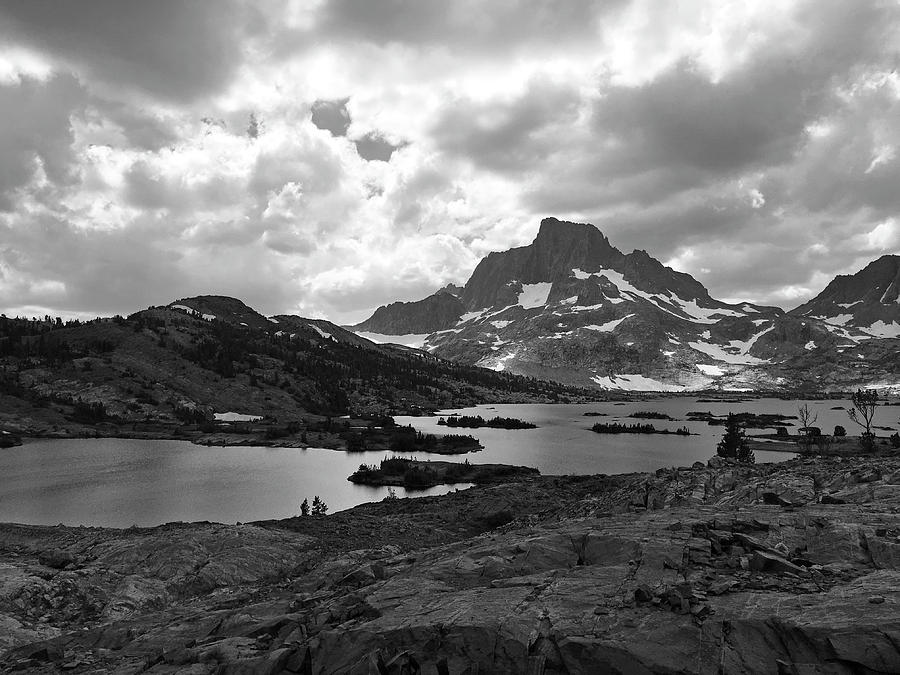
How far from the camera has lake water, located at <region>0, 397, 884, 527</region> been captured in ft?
187

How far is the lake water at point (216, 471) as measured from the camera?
5697cm

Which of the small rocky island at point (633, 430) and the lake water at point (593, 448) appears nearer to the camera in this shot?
the lake water at point (593, 448)

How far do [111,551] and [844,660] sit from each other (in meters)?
31.2

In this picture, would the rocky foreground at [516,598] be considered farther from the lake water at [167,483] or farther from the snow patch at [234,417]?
the snow patch at [234,417]

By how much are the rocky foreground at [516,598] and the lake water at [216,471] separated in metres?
29.1

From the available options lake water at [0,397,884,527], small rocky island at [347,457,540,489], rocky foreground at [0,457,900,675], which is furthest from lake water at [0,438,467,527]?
rocky foreground at [0,457,900,675]

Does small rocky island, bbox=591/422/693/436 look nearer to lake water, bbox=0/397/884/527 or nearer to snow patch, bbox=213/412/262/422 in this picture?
lake water, bbox=0/397/884/527

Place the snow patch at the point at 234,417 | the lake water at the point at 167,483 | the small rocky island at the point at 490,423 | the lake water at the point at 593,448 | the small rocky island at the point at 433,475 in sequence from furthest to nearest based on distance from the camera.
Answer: the snow patch at the point at 234,417, the small rocky island at the point at 490,423, the lake water at the point at 593,448, the small rocky island at the point at 433,475, the lake water at the point at 167,483

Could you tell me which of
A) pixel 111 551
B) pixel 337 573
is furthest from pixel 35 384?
pixel 337 573

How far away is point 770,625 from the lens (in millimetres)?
10117

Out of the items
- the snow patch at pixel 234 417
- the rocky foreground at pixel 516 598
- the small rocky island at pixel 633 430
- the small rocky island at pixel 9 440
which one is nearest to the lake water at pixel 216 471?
the small rocky island at pixel 9 440

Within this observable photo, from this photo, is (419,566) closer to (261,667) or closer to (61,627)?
(261,667)

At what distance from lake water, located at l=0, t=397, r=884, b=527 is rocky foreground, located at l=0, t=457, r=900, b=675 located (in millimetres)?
29097

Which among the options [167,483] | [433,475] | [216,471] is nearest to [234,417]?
[216,471]
